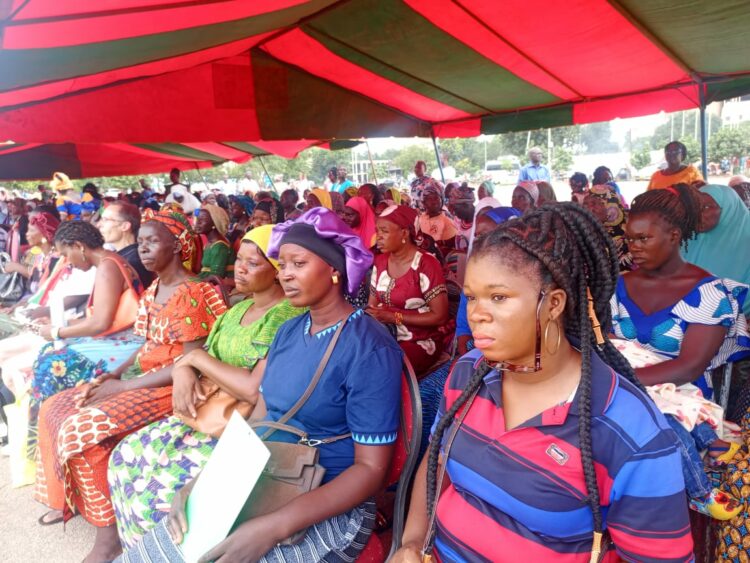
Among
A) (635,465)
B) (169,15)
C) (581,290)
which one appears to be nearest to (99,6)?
(169,15)

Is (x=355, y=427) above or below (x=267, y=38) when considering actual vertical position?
below

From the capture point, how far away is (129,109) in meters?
5.02

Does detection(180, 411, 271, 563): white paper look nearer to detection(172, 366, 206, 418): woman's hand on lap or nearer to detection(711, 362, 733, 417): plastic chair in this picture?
detection(172, 366, 206, 418): woman's hand on lap

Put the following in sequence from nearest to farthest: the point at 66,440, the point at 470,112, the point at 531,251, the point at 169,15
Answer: the point at 531,251, the point at 66,440, the point at 169,15, the point at 470,112

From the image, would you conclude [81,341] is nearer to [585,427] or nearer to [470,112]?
[585,427]

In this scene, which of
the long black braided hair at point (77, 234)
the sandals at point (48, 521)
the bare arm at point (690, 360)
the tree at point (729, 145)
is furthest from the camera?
the tree at point (729, 145)

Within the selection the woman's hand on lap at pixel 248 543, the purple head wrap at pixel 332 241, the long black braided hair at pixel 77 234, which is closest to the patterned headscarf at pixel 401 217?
the purple head wrap at pixel 332 241

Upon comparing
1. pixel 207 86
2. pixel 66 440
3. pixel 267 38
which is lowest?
pixel 66 440

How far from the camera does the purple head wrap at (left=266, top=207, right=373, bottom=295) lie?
2.04 metres

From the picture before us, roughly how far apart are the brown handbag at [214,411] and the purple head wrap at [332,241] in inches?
29.7

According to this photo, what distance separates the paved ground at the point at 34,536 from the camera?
107 inches

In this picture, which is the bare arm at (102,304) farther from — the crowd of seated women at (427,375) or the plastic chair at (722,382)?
the plastic chair at (722,382)

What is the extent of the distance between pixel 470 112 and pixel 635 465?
735 cm

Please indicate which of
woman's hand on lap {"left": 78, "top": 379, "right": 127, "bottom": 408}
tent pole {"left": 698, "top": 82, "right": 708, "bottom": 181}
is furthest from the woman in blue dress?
tent pole {"left": 698, "top": 82, "right": 708, "bottom": 181}
